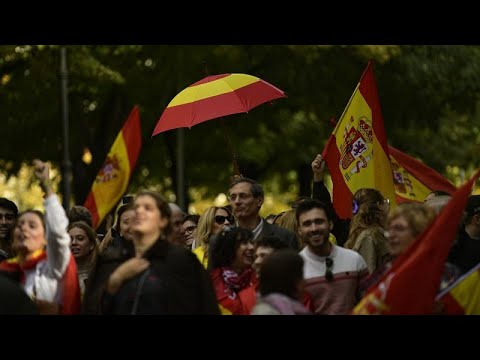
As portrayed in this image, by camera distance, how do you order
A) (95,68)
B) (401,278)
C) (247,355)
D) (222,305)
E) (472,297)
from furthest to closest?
(95,68), (222,305), (472,297), (401,278), (247,355)

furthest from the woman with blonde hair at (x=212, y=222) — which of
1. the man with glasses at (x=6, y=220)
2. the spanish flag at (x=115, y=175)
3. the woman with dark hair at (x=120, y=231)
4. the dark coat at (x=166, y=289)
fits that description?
the spanish flag at (x=115, y=175)

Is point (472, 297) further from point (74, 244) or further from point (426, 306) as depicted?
point (74, 244)

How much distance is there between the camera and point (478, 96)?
82.8 ft

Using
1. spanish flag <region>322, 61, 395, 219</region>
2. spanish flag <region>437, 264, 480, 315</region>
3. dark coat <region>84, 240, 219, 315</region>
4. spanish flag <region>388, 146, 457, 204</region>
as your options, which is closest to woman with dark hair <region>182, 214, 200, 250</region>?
spanish flag <region>322, 61, 395, 219</region>

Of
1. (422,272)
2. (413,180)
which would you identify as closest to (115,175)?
(413,180)

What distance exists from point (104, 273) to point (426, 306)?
1878 mm

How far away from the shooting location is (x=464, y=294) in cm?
766

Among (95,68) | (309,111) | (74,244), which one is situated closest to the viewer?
(74,244)

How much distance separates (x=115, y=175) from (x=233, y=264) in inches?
279

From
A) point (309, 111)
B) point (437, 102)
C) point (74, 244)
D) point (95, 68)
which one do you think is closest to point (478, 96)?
point (437, 102)

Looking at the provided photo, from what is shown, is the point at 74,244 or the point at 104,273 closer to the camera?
the point at 104,273

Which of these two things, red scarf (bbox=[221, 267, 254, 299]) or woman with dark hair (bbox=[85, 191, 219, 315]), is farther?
red scarf (bbox=[221, 267, 254, 299])

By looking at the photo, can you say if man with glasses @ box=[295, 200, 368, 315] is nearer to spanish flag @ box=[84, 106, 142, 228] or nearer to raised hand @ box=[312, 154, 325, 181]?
raised hand @ box=[312, 154, 325, 181]

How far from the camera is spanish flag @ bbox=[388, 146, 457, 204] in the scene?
13.7m
